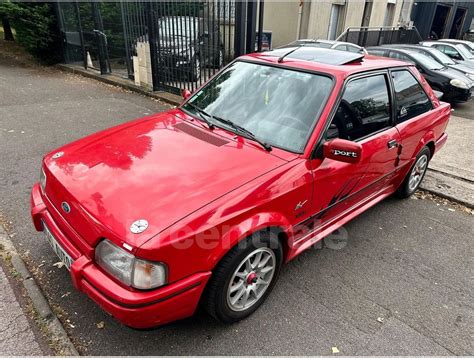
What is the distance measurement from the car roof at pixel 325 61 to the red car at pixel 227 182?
0.05ft

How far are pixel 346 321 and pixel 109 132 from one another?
2.45 m

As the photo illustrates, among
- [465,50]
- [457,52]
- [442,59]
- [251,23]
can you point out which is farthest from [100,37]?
[465,50]

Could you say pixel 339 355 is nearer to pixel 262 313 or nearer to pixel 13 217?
pixel 262 313

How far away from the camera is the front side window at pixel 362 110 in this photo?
2.82 m

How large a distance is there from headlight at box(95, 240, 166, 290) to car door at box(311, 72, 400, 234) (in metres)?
1.34

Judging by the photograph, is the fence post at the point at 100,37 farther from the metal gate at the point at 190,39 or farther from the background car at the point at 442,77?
the background car at the point at 442,77

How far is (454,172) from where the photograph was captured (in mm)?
5367

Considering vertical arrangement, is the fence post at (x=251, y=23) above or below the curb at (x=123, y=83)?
above

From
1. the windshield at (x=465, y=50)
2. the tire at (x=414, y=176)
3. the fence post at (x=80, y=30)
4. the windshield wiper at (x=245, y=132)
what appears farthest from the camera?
the windshield at (x=465, y=50)

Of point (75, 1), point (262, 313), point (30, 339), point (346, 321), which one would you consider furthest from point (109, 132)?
point (75, 1)

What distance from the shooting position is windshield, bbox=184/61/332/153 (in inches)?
106

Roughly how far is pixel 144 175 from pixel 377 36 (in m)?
18.5

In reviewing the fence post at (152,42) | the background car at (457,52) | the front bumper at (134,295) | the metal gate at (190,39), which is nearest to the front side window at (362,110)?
the front bumper at (134,295)

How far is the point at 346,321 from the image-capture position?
2.58 metres
